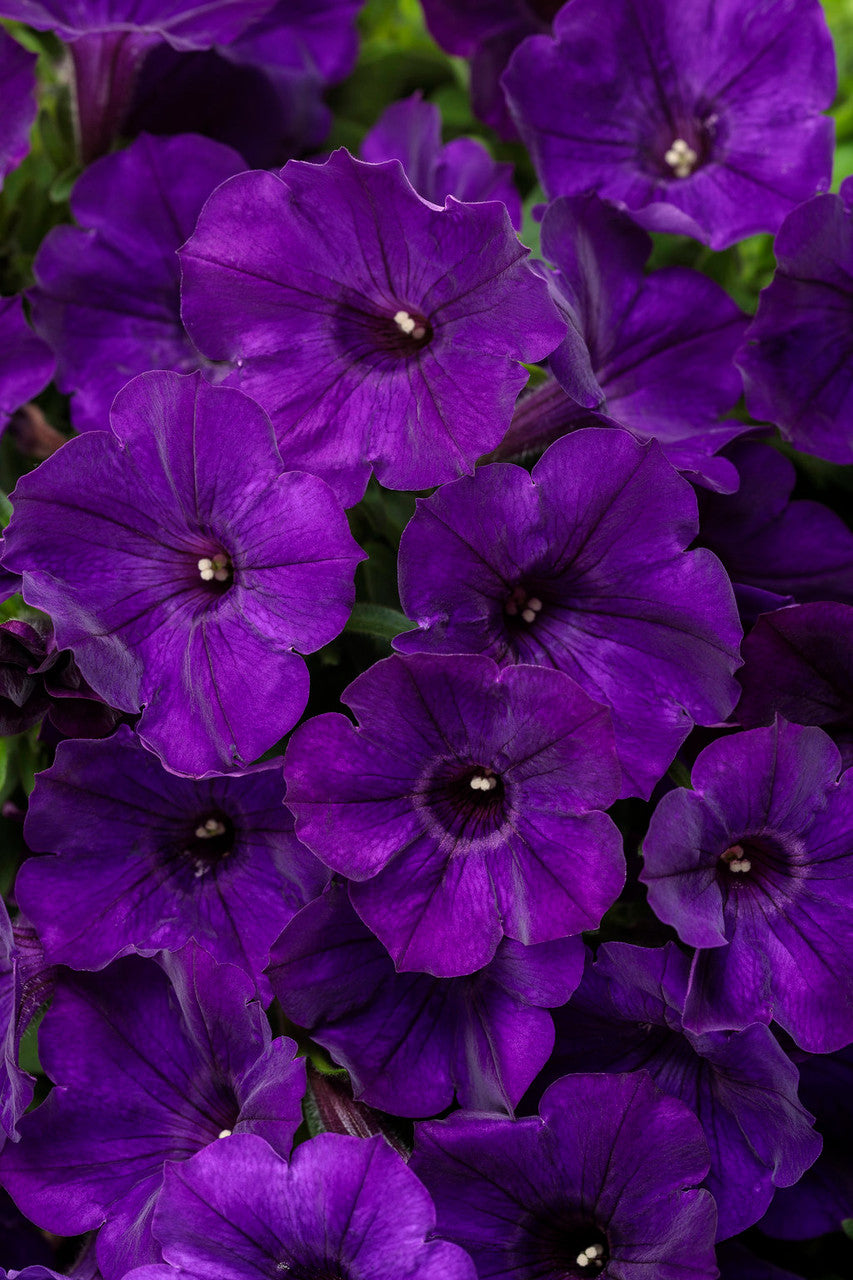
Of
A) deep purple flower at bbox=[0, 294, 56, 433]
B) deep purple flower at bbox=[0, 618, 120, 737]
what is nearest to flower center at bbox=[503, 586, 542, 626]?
deep purple flower at bbox=[0, 618, 120, 737]

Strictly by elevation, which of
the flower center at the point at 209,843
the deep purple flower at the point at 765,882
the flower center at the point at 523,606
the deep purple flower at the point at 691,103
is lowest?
the flower center at the point at 209,843

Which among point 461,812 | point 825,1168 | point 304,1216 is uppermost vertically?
point 461,812

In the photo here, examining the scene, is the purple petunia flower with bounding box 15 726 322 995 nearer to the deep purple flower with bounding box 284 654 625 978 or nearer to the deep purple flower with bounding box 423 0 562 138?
the deep purple flower with bounding box 284 654 625 978

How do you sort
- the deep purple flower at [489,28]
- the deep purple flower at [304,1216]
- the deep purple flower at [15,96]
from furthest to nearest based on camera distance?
the deep purple flower at [489,28]
the deep purple flower at [15,96]
the deep purple flower at [304,1216]

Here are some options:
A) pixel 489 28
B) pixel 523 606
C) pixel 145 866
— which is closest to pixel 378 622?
pixel 523 606

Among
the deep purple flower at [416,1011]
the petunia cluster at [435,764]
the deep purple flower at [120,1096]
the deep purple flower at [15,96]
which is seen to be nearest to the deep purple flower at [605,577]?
the petunia cluster at [435,764]

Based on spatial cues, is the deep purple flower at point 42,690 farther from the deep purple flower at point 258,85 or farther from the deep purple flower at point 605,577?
the deep purple flower at point 258,85

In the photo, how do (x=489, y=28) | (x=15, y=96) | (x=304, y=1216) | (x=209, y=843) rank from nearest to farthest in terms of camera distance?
(x=304, y=1216) → (x=209, y=843) → (x=15, y=96) → (x=489, y=28)

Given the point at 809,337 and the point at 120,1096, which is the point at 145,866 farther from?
the point at 809,337
